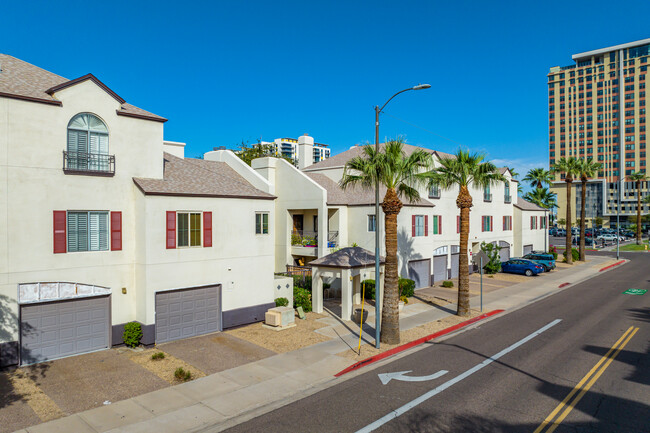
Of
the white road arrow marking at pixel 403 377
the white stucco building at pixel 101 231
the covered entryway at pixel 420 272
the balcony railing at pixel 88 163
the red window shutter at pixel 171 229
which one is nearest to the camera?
the white road arrow marking at pixel 403 377

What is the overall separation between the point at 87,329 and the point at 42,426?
6.16 m

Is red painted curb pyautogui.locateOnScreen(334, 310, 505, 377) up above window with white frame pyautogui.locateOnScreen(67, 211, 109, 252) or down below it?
below

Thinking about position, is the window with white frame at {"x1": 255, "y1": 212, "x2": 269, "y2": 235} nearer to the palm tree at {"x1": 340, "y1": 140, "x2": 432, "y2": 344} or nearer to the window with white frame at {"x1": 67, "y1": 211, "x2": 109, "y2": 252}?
the palm tree at {"x1": 340, "y1": 140, "x2": 432, "y2": 344}

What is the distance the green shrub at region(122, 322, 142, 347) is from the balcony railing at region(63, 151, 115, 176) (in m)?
5.96

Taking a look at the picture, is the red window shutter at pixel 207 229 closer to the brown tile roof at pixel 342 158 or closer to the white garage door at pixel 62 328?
the white garage door at pixel 62 328

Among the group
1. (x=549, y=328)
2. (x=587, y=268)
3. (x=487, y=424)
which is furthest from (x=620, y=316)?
(x=587, y=268)

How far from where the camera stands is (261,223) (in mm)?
20859

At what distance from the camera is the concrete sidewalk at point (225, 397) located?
1036cm

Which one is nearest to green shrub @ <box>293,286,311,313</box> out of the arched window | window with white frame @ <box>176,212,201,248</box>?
window with white frame @ <box>176,212,201,248</box>

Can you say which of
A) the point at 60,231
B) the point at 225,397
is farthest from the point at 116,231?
the point at 225,397

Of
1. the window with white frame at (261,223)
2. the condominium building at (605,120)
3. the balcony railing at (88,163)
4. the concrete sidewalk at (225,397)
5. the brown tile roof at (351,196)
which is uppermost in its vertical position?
the condominium building at (605,120)

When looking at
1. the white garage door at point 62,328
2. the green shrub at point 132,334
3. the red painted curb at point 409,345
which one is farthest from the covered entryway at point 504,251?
the white garage door at point 62,328

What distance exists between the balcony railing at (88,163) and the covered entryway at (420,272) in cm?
1995

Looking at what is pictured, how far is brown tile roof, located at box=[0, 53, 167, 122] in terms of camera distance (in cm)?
1485
